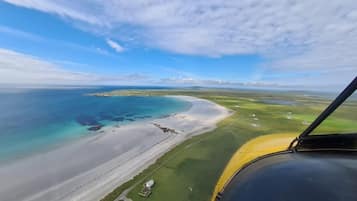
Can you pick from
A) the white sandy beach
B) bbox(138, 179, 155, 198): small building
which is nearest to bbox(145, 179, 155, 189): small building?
bbox(138, 179, 155, 198): small building

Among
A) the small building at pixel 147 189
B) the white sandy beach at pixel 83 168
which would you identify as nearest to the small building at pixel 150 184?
the small building at pixel 147 189

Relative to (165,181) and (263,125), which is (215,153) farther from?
(263,125)

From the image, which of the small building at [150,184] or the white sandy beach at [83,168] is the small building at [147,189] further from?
the white sandy beach at [83,168]

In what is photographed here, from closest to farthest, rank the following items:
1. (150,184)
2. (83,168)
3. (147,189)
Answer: (147,189) → (150,184) → (83,168)

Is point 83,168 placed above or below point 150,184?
A: below

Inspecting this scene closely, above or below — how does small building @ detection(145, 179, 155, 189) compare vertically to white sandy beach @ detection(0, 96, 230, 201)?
above

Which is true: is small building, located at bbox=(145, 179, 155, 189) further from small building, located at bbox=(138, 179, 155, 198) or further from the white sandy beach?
the white sandy beach

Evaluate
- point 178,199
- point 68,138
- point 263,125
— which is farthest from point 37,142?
point 263,125

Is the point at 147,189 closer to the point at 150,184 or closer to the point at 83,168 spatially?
the point at 150,184

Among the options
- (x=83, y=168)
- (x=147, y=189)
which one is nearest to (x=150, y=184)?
(x=147, y=189)

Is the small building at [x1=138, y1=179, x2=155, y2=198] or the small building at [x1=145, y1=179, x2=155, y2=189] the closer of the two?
the small building at [x1=138, y1=179, x2=155, y2=198]
